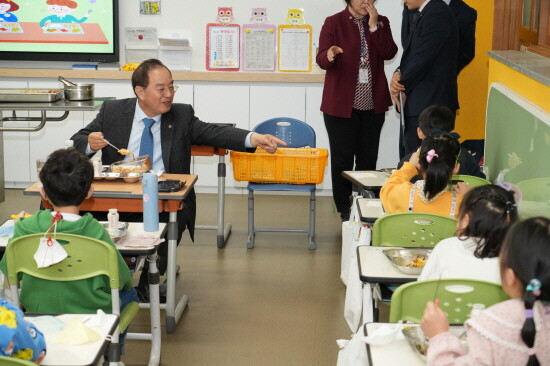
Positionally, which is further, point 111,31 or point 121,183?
point 111,31

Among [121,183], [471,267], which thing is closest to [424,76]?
[121,183]

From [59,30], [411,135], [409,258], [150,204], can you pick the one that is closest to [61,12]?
[59,30]

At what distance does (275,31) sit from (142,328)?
384 centimetres

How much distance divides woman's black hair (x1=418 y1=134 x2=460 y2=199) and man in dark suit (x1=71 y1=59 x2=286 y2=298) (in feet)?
3.33

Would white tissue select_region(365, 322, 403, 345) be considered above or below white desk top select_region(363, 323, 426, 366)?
above

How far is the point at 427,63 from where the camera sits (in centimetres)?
523

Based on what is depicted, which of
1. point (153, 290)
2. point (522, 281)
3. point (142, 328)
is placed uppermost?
point (522, 281)

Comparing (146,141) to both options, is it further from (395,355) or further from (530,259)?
(530,259)

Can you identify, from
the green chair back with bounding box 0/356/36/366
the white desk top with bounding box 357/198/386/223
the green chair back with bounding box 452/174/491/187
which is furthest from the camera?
the green chair back with bounding box 452/174/491/187

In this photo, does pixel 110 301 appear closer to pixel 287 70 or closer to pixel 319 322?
pixel 319 322

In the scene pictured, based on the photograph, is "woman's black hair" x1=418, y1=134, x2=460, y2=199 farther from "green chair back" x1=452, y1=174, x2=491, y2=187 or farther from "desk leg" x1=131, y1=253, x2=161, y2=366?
"desk leg" x1=131, y1=253, x2=161, y2=366

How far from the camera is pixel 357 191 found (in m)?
5.19

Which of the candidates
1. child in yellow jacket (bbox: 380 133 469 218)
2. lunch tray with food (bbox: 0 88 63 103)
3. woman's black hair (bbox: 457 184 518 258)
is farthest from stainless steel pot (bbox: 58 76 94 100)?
woman's black hair (bbox: 457 184 518 258)

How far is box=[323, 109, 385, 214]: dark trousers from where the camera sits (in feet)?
19.6
